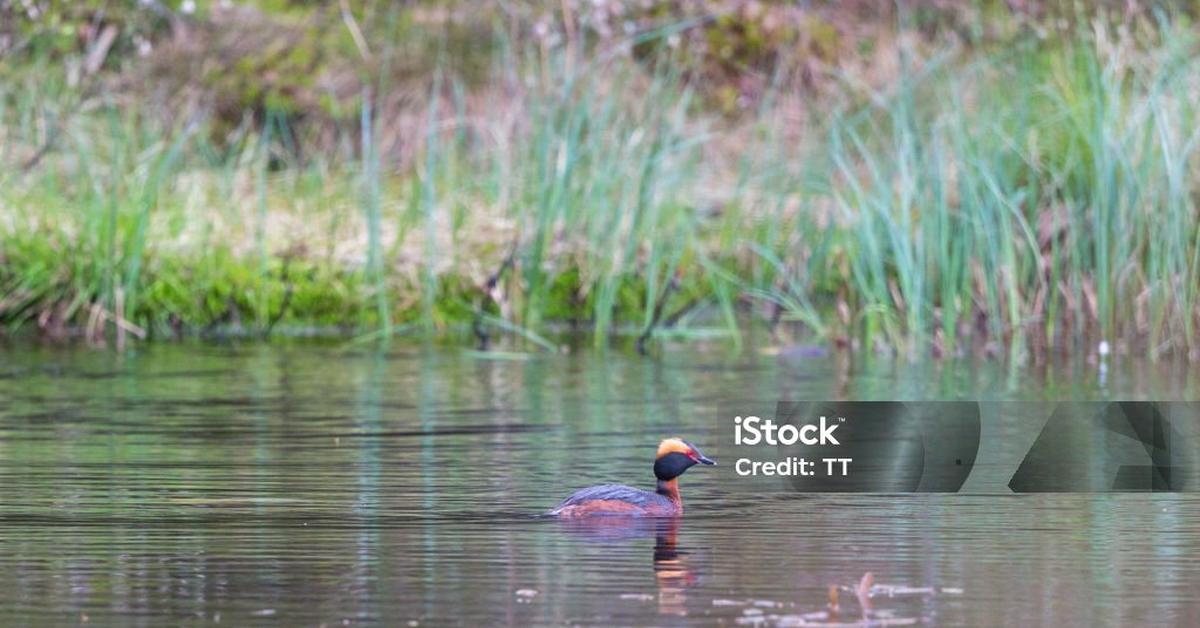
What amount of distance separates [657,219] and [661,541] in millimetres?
7142

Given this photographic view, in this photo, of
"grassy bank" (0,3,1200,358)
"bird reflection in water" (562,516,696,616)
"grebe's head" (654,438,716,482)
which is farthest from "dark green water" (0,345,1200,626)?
"grassy bank" (0,3,1200,358)

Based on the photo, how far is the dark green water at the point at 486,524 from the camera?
194 inches

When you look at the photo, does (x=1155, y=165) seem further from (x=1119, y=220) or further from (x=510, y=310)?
(x=510, y=310)

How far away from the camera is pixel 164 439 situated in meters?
8.09

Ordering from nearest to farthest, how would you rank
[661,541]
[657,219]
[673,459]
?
[661,541] < [673,459] < [657,219]

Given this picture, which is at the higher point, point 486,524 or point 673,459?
point 673,459

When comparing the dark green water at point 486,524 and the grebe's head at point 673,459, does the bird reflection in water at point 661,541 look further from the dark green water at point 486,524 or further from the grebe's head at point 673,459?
the grebe's head at point 673,459

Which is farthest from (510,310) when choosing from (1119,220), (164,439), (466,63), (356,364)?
(466,63)

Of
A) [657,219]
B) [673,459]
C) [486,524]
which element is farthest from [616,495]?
[657,219]

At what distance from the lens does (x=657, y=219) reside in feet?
42.3

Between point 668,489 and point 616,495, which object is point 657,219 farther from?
point 616,495

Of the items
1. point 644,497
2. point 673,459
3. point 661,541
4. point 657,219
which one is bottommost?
point 661,541

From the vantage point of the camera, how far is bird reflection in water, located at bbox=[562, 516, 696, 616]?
4980 millimetres

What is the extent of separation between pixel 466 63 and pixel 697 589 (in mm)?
13641
